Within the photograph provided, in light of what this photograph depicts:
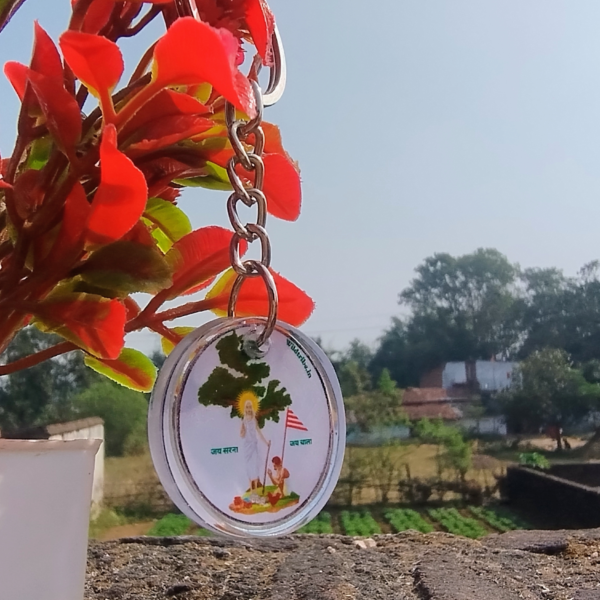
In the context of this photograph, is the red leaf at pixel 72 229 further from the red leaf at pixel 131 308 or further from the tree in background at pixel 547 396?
the tree in background at pixel 547 396

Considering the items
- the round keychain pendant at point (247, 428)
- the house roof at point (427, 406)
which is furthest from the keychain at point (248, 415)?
the house roof at point (427, 406)

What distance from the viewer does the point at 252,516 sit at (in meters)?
0.26

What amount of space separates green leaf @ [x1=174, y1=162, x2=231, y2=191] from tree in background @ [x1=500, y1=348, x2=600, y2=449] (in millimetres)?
689

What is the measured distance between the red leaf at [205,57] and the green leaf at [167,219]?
0.17m

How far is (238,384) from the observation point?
271mm

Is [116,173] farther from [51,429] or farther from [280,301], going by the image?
[51,429]

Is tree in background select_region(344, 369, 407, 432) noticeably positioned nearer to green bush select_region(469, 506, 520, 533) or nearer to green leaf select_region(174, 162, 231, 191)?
green bush select_region(469, 506, 520, 533)

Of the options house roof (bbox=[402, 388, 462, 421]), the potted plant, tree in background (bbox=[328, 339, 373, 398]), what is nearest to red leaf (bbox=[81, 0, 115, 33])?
the potted plant

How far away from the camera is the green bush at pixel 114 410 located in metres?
0.78

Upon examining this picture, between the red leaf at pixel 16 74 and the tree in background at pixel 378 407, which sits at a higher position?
the red leaf at pixel 16 74

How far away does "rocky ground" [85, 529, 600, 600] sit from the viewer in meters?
0.52

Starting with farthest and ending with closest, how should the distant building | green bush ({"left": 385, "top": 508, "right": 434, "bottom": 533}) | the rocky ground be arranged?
the distant building
green bush ({"left": 385, "top": 508, "right": 434, "bottom": 533})
the rocky ground

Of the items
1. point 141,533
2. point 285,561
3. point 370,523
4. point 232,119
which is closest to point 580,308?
point 370,523

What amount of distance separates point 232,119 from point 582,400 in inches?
32.8
